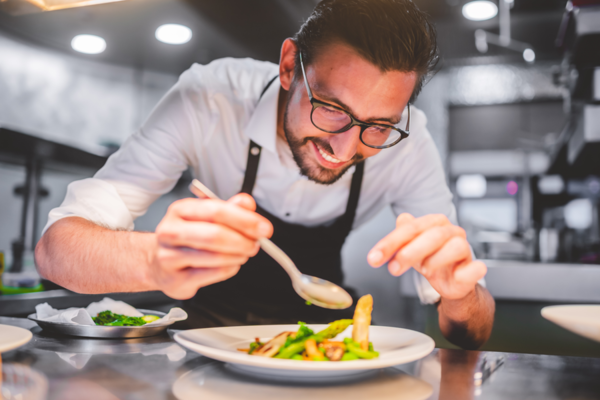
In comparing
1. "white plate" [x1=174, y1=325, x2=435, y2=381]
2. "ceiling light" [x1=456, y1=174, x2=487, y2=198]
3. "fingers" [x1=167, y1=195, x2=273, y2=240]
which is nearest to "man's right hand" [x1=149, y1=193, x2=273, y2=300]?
"fingers" [x1=167, y1=195, x2=273, y2=240]

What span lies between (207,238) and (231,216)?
4cm

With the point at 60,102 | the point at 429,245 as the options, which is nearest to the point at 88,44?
the point at 60,102

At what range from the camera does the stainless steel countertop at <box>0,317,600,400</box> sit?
0.56 m

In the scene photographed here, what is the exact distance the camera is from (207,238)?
0.55m

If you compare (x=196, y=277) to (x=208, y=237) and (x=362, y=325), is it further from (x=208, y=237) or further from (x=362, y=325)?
(x=362, y=325)

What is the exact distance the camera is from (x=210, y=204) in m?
0.56

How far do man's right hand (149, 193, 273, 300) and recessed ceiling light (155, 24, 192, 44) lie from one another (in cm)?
239

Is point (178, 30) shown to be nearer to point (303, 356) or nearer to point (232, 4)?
point (232, 4)

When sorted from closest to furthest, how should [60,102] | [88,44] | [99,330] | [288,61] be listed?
[99,330]
[288,61]
[60,102]
[88,44]

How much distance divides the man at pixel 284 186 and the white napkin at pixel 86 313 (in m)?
0.06

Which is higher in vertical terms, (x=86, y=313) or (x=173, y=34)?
(x=173, y=34)

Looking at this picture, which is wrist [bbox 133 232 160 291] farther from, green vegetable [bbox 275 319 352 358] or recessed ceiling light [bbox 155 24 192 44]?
recessed ceiling light [bbox 155 24 192 44]

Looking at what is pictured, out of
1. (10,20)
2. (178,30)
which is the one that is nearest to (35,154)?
(10,20)

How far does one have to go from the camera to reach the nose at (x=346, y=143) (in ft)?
3.52
